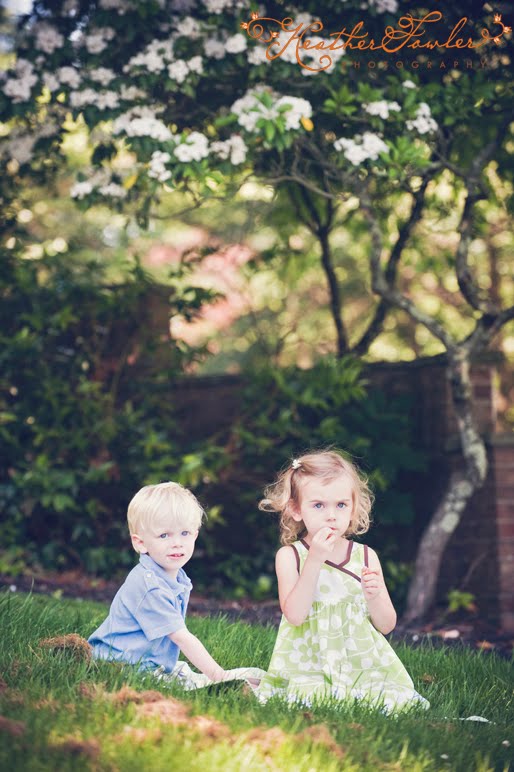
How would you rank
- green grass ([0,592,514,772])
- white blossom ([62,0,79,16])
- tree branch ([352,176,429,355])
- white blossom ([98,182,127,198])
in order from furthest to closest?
1. tree branch ([352,176,429,355])
2. white blossom ([98,182,127,198])
3. white blossom ([62,0,79,16])
4. green grass ([0,592,514,772])

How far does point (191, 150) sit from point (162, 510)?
251 cm

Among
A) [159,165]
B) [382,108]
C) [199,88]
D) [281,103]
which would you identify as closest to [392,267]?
[382,108]

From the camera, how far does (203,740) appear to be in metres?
2.40

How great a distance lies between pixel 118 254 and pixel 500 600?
8937mm

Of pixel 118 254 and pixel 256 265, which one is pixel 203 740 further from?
pixel 118 254

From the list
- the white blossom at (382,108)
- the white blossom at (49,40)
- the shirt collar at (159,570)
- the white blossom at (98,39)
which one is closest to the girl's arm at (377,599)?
the shirt collar at (159,570)

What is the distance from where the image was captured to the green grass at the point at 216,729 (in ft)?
7.52

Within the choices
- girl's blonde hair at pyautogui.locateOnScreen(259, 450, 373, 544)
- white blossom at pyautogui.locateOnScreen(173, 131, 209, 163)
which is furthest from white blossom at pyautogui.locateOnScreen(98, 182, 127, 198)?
girl's blonde hair at pyautogui.locateOnScreen(259, 450, 373, 544)

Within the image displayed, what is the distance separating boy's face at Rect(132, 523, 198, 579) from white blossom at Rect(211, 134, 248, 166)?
2701 millimetres

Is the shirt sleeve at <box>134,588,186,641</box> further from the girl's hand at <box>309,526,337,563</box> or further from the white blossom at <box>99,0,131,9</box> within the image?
the white blossom at <box>99,0,131,9</box>

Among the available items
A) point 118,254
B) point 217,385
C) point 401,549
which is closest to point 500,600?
point 401,549

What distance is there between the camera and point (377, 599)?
3.17 m

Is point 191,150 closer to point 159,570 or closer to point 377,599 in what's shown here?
point 159,570

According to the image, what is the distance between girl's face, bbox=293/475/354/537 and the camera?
126 inches
